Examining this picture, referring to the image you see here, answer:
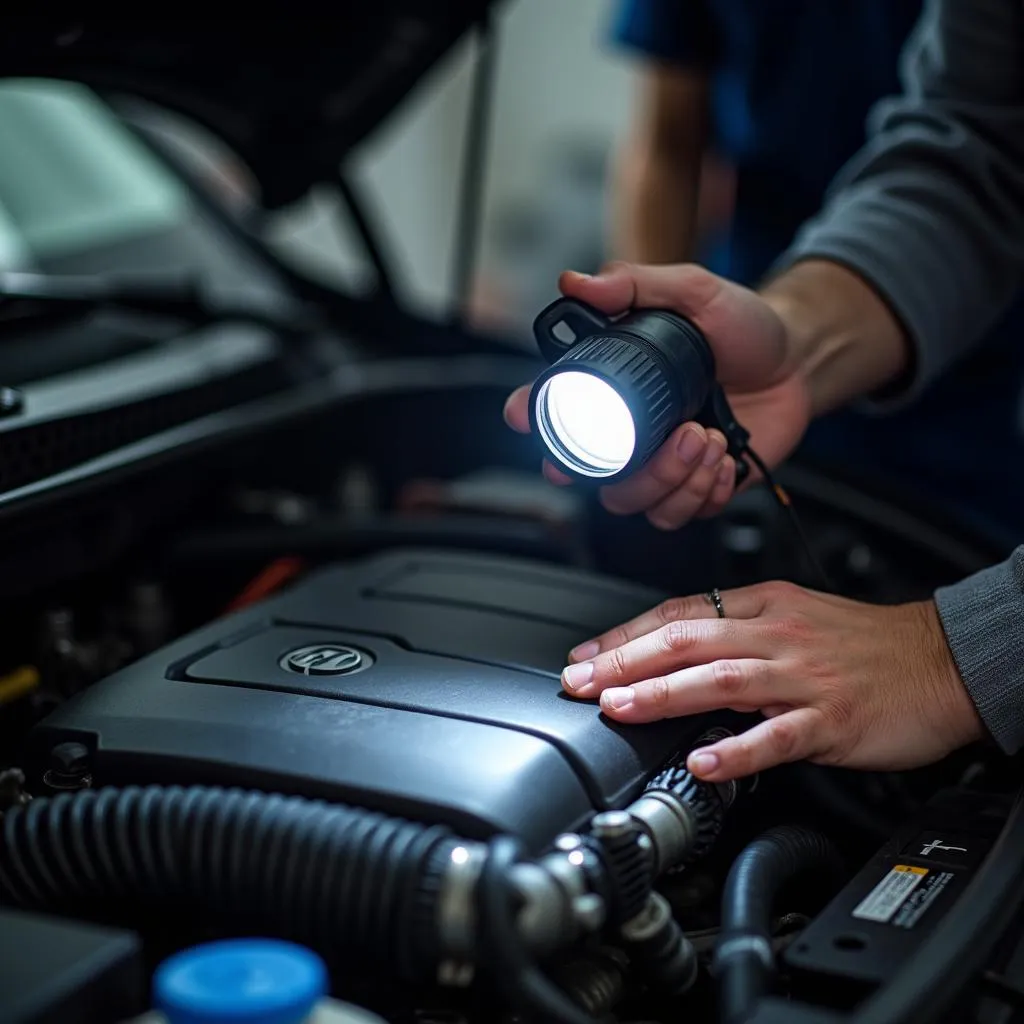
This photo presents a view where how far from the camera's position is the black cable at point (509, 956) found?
1.89 feet

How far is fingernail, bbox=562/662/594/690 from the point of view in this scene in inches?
31.1

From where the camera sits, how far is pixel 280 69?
1331 mm

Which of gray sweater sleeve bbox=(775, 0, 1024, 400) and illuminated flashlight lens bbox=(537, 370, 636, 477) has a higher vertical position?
gray sweater sleeve bbox=(775, 0, 1024, 400)

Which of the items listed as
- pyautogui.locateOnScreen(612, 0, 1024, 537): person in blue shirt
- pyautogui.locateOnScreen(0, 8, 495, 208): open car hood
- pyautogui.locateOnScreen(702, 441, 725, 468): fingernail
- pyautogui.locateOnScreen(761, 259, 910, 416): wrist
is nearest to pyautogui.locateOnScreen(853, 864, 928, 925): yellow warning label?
pyautogui.locateOnScreen(702, 441, 725, 468): fingernail

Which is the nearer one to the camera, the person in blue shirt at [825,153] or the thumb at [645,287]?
the thumb at [645,287]

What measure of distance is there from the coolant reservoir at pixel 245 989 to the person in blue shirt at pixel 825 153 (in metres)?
0.89

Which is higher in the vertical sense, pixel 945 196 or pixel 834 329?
Result: pixel 945 196

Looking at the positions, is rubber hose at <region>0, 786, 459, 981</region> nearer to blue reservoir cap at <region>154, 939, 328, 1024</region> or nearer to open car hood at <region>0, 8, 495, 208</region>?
blue reservoir cap at <region>154, 939, 328, 1024</region>

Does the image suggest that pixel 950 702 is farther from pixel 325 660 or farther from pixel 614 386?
pixel 325 660

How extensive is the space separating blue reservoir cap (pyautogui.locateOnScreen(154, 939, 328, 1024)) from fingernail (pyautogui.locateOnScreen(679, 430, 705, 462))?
1.52 ft

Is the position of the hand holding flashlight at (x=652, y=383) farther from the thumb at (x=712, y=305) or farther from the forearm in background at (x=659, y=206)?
the forearm in background at (x=659, y=206)

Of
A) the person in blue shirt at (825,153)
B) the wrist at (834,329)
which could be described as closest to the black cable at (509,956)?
the wrist at (834,329)

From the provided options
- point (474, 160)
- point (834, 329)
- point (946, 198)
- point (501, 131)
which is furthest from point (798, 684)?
point (501, 131)

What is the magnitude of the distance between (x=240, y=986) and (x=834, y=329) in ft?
2.54
